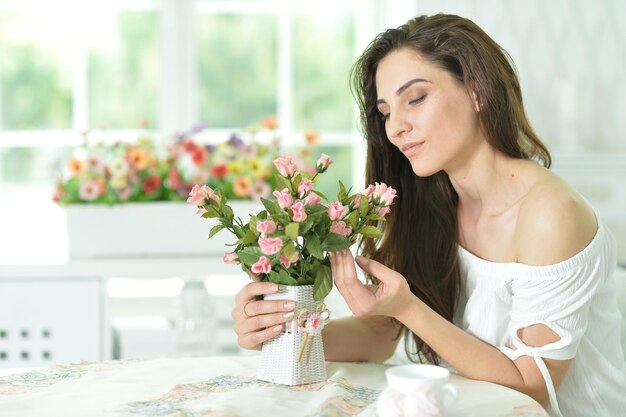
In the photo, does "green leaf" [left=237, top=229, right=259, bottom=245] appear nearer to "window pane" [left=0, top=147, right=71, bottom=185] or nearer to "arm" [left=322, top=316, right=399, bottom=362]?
"arm" [left=322, top=316, right=399, bottom=362]

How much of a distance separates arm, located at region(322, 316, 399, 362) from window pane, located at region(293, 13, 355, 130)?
228cm

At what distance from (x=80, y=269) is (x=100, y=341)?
243mm

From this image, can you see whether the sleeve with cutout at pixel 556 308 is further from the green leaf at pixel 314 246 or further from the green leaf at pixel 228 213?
the green leaf at pixel 228 213

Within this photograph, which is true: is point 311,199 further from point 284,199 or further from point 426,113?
point 426,113

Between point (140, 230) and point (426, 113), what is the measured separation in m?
1.44

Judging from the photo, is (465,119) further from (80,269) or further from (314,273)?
(80,269)

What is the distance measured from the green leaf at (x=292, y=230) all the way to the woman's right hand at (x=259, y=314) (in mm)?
152

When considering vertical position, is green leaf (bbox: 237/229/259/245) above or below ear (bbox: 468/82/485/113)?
below

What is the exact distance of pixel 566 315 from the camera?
65.3 inches

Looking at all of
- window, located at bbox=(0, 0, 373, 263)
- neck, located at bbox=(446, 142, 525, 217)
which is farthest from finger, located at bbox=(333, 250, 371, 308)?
window, located at bbox=(0, 0, 373, 263)

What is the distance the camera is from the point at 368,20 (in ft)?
13.1

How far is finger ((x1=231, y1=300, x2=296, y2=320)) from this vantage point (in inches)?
60.8

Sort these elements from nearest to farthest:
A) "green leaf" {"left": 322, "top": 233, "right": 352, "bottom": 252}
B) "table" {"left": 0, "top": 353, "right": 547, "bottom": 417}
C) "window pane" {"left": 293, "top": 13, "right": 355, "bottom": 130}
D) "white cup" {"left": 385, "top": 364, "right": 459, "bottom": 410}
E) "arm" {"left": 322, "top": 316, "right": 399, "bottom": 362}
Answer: "white cup" {"left": 385, "top": 364, "right": 459, "bottom": 410}
"table" {"left": 0, "top": 353, "right": 547, "bottom": 417}
"green leaf" {"left": 322, "top": 233, "right": 352, "bottom": 252}
"arm" {"left": 322, "top": 316, "right": 399, "bottom": 362}
"window pane" {"left": 293, "top": 13, "right": 355, "bottom": 130}

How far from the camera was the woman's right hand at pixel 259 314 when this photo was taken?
1553mm
